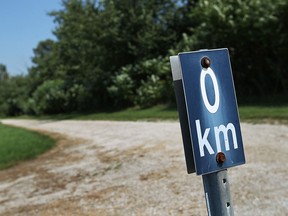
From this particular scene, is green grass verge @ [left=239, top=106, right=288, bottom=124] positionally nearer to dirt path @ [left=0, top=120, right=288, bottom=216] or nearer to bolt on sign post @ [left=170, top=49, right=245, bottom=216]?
dirt path @ [left=0, top=120, right=288, bottom=216]

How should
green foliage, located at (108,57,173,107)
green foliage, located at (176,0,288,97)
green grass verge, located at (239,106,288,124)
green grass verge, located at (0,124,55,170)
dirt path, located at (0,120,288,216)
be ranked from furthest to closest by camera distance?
1. green foliage, located at (108,57,173,107)
2. green foliage, located at (176,0,288,97)
3. green grass verge, located at (239,106,288,124)
4. green grass verge, located at (0,124,55,170)
5. dirt path, located at (0,120,288,216)

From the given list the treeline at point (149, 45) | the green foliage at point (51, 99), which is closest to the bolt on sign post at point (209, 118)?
the treeline at point (149, 45)

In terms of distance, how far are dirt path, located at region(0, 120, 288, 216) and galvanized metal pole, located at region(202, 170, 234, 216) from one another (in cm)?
217

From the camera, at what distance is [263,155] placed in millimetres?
6938

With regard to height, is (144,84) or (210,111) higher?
(144,84)

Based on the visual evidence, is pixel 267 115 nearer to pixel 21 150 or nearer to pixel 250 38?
pixel 250 38

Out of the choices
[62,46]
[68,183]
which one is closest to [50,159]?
[68,183]

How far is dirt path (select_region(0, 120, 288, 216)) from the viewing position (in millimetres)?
4742

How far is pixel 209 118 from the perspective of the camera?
2.01 m

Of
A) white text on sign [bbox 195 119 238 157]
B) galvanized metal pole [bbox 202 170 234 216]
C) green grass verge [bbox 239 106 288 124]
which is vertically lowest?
green grass verge [bbox 239 106 288 124]

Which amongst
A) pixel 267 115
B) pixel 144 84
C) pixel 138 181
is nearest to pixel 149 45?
pixel 144 84

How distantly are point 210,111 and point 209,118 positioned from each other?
3cm

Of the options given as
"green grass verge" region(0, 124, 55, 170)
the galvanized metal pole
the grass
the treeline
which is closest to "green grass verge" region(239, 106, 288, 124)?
the grass

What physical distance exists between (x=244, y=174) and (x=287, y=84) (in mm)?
11899
